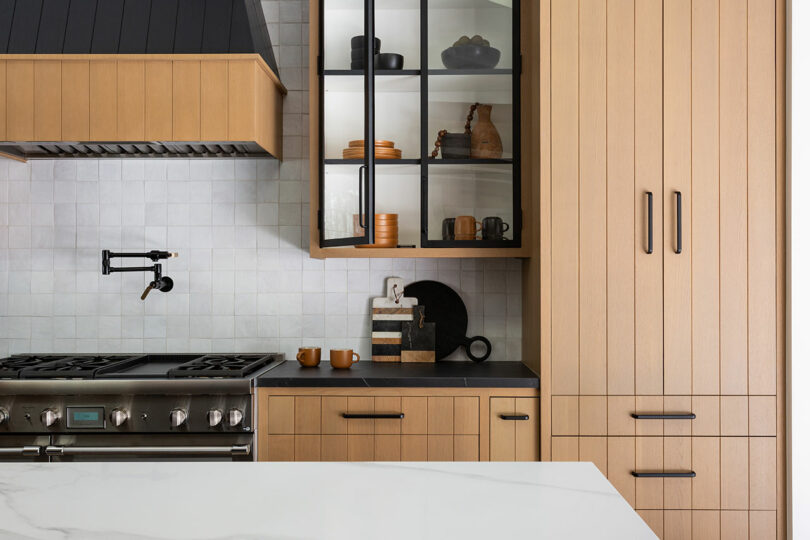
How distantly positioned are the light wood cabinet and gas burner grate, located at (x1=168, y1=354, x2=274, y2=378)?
141 mm

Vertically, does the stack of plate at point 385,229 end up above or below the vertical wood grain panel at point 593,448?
above

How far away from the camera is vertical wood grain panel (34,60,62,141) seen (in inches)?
94.9

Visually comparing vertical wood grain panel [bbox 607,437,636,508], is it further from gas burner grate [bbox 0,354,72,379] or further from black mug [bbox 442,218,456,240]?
gas burner grate [bbox 0,354,72,379]

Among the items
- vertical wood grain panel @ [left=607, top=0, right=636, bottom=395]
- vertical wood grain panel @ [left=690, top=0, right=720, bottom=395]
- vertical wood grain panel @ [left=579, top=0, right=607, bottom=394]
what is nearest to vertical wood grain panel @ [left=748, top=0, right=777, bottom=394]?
vertical wood grain panel @ [left=690, top=0, right=720, bottom=395]

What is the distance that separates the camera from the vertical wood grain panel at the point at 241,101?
241 centimetres

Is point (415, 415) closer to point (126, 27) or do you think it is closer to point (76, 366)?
point (76, 366)

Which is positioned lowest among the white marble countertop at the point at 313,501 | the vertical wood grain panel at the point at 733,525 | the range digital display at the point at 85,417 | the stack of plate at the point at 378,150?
the vertical wood grain panel at the point at 733,525

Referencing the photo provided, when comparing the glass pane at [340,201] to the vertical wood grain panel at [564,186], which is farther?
the glass pane at [340,201]

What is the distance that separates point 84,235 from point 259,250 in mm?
839

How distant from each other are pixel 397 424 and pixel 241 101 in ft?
4.71

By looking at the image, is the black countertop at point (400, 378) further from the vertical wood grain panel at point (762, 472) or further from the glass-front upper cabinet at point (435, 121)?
the vertical wood grain panel at point (762, 472)

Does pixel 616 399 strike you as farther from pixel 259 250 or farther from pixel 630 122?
pixel 259 250

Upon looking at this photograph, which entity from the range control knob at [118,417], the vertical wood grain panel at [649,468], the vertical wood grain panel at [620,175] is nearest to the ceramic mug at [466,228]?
the vertical wood grain panel at [620,175]
